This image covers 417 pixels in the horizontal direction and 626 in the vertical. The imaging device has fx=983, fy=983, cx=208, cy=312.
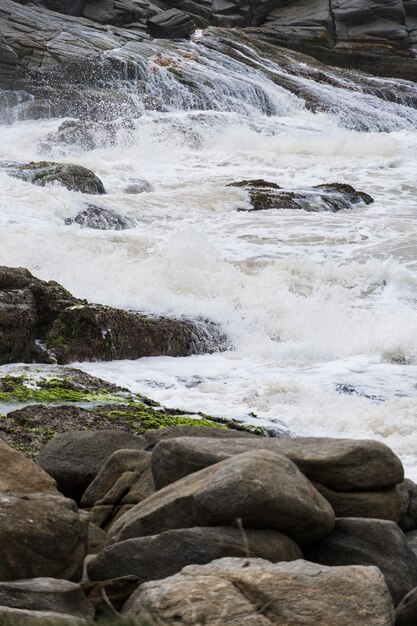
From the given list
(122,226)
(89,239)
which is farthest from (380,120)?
(89,239)

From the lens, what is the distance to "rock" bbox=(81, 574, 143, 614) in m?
4.21

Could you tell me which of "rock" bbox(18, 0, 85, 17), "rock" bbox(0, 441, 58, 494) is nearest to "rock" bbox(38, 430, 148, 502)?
"rock" bbox(0, 441, 58, 494)

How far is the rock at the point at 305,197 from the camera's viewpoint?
21547 mm

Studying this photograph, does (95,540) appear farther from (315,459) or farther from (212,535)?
(315,459)

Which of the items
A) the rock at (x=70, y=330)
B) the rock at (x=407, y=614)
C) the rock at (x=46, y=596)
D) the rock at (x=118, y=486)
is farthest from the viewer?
the rock at (x=70, y=330)

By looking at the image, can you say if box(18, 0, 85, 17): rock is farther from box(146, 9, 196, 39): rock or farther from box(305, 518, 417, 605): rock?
box(305, 518, 417, 605): rock

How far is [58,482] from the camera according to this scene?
6289mm

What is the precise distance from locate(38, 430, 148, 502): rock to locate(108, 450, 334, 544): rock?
1379mm

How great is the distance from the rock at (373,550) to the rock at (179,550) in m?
0.37

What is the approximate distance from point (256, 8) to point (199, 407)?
3758 centimetres

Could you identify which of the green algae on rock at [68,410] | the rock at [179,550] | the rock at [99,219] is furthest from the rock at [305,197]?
the rock at [179,550]

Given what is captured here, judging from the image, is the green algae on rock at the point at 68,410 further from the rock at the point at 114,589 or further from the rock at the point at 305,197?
the rock at the point at 305,197

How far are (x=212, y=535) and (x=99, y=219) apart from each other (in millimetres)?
13797

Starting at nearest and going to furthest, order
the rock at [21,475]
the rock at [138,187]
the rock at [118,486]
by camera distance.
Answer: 1. the rock at [21,475]
2. the rock at [118,486]
3. the rock at [138,187]
